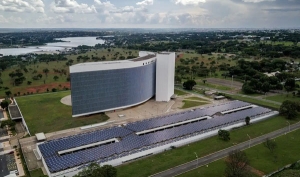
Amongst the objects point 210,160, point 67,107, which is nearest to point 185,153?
point 210,160

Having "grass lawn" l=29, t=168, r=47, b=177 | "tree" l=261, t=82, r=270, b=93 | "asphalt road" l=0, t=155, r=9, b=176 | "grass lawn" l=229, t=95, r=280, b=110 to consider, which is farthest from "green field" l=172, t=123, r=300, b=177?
"tree" l=261, t=82, r=270, b=93

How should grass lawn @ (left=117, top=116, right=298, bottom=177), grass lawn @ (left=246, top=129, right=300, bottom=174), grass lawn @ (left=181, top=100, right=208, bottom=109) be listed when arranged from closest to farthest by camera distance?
grass lawn @ (left=117, top=116, right=298, bottom=177), grass lawn @ (left=246, top=129, right=300, bottom=174), grass lawn @ (left=181, top=100, right=208, bottom=109)

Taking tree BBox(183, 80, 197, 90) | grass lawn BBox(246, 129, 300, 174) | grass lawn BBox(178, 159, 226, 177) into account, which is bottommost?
grass lawn BBox(178, 159, 226, 177)

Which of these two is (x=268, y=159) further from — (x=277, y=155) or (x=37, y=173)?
(x=37, y=173)

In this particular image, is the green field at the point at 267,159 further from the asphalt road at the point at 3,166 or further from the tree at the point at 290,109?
the asphalt road at the point at 3,166

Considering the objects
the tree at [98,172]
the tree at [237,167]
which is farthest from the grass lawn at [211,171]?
the tree at [98,172]

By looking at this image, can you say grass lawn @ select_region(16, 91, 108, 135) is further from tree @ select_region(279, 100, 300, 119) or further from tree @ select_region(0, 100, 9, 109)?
tree @ select_region(279, 100, 300, 119)

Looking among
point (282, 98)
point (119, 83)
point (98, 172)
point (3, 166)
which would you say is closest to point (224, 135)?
point (119, 83)
